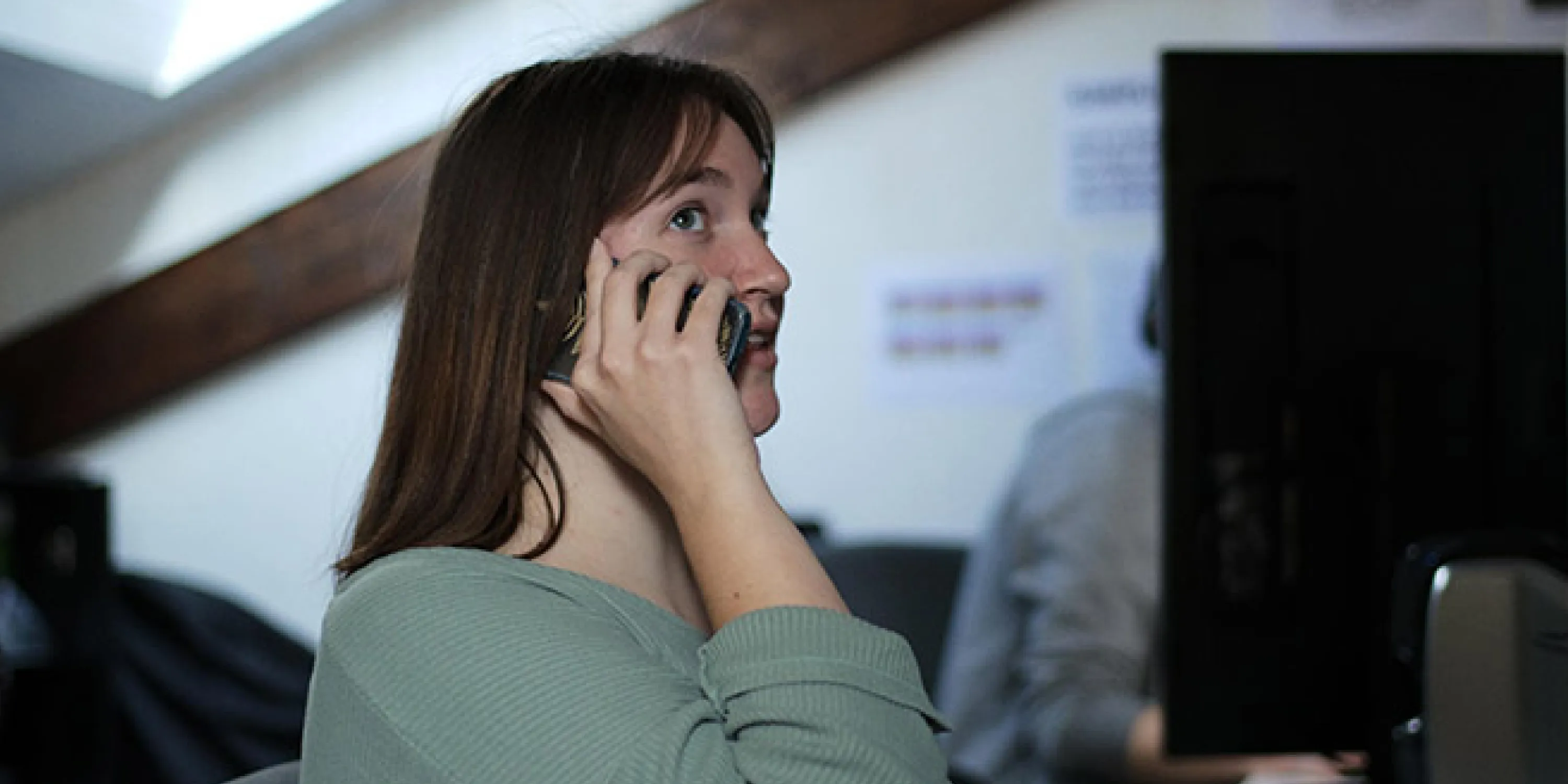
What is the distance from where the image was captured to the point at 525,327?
854 mm

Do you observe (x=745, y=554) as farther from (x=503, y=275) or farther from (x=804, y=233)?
(x=804, y=233)

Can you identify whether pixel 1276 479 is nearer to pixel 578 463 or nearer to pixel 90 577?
pixel 578 463

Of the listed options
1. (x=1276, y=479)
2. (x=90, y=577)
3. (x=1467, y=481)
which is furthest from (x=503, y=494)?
(x=90, y=577)

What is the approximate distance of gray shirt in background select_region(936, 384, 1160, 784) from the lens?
163cm

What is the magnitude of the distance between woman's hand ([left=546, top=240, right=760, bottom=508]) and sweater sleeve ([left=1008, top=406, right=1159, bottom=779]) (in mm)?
927

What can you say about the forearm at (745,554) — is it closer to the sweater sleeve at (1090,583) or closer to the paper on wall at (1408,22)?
the sweater sleeve at (1090,583)

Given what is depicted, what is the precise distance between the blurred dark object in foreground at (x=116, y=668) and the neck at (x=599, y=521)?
1649mm

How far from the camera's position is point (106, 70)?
222cm

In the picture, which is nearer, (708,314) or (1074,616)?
(708,314)

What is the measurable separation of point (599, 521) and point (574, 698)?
0.66ft

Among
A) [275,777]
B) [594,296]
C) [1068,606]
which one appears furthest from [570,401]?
[1068,606]

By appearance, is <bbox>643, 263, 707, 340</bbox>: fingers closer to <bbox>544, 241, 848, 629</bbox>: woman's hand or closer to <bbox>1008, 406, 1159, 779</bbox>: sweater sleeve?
<bbox>544, 241, 848, 629</bbox>: woman's hand

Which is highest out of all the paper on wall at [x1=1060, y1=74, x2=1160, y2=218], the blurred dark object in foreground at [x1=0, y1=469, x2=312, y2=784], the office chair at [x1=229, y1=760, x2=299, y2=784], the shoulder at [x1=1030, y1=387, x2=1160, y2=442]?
the paper on wall at [x1=1060, y1=74, x2=1160, y2=218]

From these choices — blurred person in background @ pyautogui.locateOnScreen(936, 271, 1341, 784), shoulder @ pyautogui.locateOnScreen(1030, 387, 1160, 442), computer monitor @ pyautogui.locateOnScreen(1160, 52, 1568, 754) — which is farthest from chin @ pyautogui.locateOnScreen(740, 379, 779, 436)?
shoulder @ pyautogui.locateOnScreen(1030, 387, 1160, 442)
